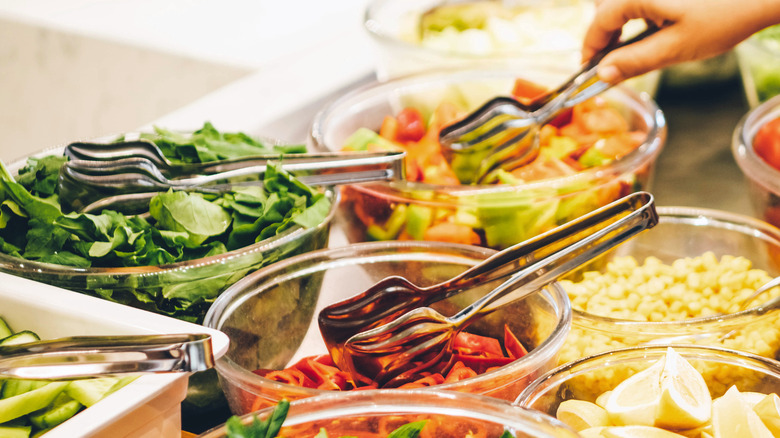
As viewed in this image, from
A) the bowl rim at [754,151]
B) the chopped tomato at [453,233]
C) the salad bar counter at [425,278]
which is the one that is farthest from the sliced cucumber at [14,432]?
the bowl rim at [754,151]

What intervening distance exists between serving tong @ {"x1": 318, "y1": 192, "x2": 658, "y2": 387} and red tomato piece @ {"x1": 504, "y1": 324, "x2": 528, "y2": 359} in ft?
0.14

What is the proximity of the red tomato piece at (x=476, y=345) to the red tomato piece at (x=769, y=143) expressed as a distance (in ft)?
1.69

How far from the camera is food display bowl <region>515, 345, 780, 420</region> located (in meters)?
0.62

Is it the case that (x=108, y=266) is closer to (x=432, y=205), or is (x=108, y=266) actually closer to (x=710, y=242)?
(x=432, y=205)

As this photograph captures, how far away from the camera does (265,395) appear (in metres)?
0.61

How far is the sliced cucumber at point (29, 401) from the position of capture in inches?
23.0

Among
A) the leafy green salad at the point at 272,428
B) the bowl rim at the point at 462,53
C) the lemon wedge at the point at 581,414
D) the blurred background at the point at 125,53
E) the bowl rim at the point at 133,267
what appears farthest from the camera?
the blurred background at the point at 125,53

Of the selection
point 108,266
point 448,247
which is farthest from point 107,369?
point 448,247

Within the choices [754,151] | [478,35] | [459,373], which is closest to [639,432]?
[459,373]

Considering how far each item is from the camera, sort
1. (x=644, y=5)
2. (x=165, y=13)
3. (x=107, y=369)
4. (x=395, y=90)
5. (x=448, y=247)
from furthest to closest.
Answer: (x=165, y=13)
(x=395, y=90)
(x=644, y=5)
(x=448, y=247)
(x=107, y=369)

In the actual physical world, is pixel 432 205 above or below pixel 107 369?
below

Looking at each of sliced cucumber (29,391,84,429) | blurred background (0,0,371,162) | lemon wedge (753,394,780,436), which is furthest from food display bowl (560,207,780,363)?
blurred background (0,0,371,162)

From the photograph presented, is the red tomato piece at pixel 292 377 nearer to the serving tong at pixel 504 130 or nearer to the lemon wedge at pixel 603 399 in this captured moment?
the lemon wedge at pixel 603 399

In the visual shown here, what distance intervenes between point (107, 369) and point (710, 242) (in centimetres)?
70
